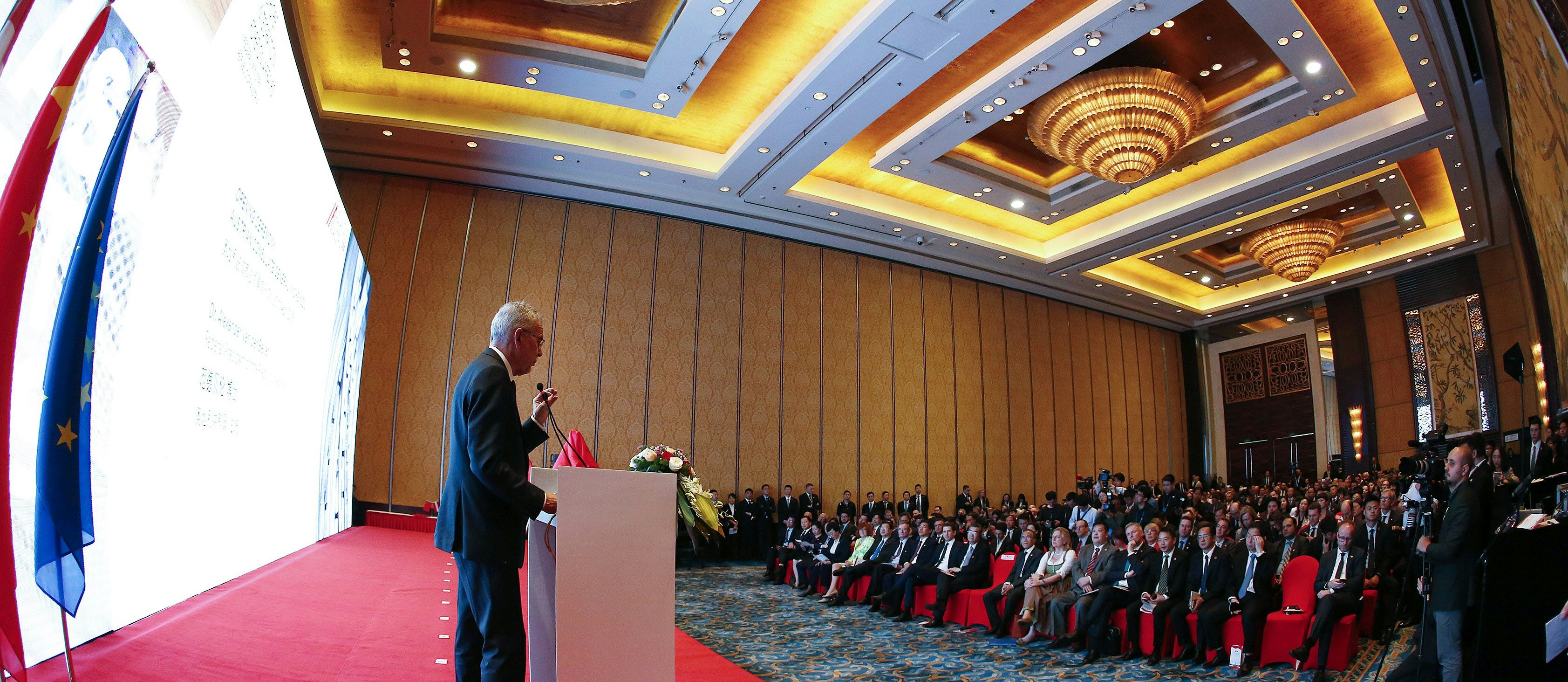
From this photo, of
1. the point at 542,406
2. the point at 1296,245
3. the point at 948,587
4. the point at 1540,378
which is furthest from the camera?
the point at 1296,245

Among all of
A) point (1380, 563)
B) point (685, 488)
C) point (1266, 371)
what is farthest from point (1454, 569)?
point (1266, 371)

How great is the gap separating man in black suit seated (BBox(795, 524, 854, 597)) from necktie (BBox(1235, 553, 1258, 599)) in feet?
12.5

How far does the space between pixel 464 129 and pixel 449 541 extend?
8153 millimetres

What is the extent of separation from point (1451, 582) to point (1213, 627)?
160cm

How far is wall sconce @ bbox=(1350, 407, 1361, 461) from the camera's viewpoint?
1462 cm

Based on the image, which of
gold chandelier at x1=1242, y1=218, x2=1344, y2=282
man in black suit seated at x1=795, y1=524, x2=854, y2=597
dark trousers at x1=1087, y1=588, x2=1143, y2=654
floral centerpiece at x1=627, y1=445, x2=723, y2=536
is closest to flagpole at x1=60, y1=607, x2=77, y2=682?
floral centerpiece at x1=627, y1=445, x2=723, y2=536

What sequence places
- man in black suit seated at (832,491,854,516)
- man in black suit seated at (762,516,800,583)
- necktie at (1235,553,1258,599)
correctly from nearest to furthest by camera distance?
necktie at (1235,553,1258,599)
man in black suit seated at (762,516,800,583)
man in black suit seated at (832,491,854,516)

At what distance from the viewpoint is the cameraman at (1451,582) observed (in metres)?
3.57

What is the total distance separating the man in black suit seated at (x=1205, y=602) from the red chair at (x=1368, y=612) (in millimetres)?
811

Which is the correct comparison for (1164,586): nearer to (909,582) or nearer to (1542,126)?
(909,582)

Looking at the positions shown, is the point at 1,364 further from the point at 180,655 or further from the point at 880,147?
the point at 880,147

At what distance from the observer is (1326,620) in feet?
15.1

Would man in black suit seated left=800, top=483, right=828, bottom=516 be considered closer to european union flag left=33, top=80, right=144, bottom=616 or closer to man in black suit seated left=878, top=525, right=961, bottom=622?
man in black suit seated left=878, top=525, right=961, bottom=622

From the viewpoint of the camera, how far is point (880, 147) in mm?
10266
